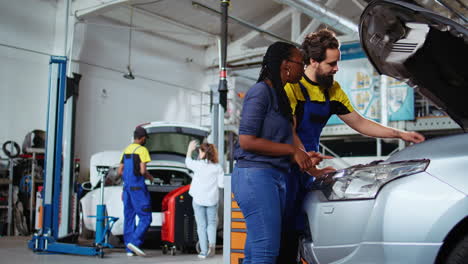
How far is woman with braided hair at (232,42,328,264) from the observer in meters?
2.20

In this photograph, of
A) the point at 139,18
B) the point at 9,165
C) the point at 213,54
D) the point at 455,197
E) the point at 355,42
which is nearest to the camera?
the point at 455,197

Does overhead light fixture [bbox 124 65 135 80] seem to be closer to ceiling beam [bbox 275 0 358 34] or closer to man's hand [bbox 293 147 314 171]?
ceiling beam [bbox 275 0 358 34]

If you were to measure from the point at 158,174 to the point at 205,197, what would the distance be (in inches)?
82.2

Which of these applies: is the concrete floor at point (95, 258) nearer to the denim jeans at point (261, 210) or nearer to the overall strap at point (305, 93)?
the overall strap at point (305, 93)

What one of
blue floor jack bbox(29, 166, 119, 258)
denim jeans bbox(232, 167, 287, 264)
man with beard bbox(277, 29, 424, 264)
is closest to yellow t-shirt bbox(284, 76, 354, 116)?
man with beard bbox(277, 29, 424, 264)

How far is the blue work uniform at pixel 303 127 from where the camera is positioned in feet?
8.36

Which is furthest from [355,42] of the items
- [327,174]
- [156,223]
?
[327,174]

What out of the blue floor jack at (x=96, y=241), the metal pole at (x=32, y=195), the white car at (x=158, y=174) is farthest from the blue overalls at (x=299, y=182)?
the metal pole at (x=32, y=195)

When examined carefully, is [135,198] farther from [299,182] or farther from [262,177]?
[262,177]

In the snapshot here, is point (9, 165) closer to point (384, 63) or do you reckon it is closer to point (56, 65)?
point (56, 65)

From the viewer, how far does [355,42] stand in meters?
13.1

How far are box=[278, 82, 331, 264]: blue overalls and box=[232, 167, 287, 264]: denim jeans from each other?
27 cm

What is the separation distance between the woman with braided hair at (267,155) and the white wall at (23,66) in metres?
10.4

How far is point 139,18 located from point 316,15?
6.22m
